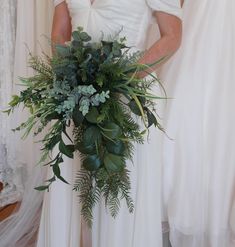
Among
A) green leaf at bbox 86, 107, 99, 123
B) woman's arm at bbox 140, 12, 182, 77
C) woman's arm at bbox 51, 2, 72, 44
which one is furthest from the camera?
woman's arm at bbox 51, 2, 72, 44

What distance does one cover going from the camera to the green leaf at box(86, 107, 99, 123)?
70 cm

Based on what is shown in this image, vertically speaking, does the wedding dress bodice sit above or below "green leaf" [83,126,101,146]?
above

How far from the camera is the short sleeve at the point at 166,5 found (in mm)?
862

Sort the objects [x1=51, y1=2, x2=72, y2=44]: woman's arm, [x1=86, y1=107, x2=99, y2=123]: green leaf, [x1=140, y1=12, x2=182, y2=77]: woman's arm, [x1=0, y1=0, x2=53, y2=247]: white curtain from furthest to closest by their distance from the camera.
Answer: [x1=0, y1=0, x2=53, y2=247]: white curtain < [x1=51, y1=2, x2=72, y2=44]: woman's arm < [x1=140, y1=12, x2=182, y2=77]: woman's arm < [x1=86, y1=107, x2=99, y2=123]: green leaf

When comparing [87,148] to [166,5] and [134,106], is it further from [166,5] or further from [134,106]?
[166,5]

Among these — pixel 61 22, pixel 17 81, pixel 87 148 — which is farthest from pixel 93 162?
pixel 17 81

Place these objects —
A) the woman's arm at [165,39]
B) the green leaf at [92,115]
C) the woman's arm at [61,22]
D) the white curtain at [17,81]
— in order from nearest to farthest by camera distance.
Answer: the green leaf at [92,115]
the woman's arm at [165,39]
the woman's arm at [61,22]
the white curtain at [17,81]

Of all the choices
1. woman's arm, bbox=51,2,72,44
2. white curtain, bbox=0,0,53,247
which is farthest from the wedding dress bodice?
white curtain, bbox=0,0,53,247

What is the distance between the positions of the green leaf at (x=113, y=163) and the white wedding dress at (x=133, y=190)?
0.19 meters

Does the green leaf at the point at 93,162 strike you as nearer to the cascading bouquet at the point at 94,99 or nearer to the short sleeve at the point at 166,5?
the cascading bouquet at the point at 94,99

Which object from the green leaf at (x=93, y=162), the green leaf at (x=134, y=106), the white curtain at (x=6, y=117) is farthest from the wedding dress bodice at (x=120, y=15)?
the white curtain at (x=6, y=117)

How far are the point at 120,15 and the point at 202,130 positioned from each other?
0.48 metres

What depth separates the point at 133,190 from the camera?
0.94 meters

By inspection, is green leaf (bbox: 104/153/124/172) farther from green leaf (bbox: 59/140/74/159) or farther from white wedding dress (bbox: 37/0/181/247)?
white wedding dress (bbox: 37/0/181/247)
